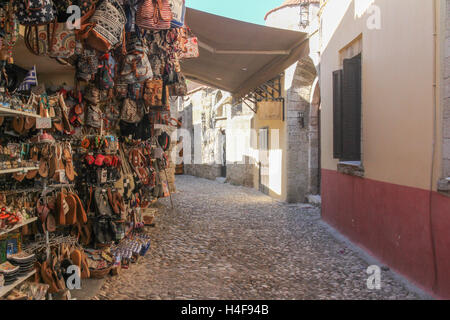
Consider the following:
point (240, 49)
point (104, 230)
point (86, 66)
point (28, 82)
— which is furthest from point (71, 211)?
point (240, 49)

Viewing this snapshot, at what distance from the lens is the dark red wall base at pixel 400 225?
348cm

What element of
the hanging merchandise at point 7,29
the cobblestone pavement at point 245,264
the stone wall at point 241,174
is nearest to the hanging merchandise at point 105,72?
the hanging merchandise at point 7,29

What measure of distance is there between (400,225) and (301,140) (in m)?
6.26

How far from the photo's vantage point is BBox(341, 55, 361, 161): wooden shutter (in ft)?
19.5

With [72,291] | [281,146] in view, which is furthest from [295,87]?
[72,291]

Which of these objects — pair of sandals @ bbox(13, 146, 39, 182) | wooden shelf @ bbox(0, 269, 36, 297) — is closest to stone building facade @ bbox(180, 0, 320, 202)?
pair of sandals @ bbox(13, 146, 39, 182)

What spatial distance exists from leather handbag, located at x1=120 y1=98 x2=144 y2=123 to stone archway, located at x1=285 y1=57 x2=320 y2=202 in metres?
5.52

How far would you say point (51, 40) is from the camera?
3115 millimetres

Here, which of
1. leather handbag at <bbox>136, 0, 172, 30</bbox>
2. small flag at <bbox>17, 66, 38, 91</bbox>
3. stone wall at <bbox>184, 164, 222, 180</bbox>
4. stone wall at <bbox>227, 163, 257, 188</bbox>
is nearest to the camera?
small flag at <bbox>17, 66, 38, 91</bbox>

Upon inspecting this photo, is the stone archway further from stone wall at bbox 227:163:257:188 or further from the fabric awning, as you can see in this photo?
stone wall at bbox 227:163:257:188

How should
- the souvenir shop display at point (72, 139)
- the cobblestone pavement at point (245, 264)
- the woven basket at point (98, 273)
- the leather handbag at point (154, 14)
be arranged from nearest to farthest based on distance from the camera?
the souvenir shop display at point (72, 139)
the leather handbag at point (154, 14)
the cobblestone pavement at point (245, 264)
the woven basket at point (98, 273)

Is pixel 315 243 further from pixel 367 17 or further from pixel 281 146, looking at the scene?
pixel 281 146

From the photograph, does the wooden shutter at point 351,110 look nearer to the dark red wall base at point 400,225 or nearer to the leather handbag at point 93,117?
the dark red wall base at point 400,225
